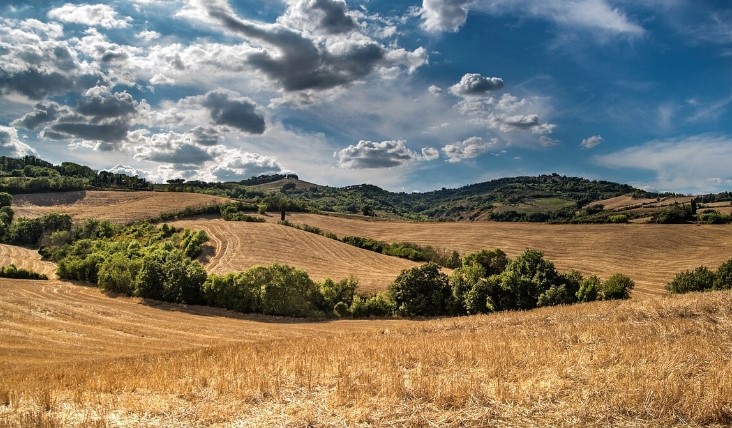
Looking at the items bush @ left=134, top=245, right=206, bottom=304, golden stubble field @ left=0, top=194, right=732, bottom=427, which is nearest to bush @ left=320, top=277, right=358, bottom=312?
bush @ left=134, top=245, right=206, bottom=304

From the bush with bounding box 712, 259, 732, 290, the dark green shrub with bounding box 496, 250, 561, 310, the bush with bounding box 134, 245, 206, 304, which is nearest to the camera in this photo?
the bush with bounding box 712, 259, 732, 290

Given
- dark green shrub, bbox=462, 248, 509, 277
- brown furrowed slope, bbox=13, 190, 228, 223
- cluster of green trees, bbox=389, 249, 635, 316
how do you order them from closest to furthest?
cluster of green trees, bbox=389, 249, 635, 316, dark green shrub, bbox=462, 248, 509, 277, brown furrowed slope, bbox=13, 190, 228, 223

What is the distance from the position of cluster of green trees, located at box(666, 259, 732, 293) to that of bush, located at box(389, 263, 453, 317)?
89.2ft

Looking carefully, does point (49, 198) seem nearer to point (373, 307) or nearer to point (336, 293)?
point (336, 293)

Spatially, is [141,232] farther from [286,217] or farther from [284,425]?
[284,425]

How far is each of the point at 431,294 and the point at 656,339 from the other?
1853 inches

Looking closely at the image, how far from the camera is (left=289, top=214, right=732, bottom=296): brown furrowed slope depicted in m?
83.9

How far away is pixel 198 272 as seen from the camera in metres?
64.5

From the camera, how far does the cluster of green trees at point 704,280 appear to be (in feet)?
156

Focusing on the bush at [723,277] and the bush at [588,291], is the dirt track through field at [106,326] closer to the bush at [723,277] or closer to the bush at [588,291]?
the bush at [588,291]

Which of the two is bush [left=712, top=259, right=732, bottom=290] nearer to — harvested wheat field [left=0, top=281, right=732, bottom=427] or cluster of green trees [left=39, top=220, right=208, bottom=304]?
harvested wheat field [left=0, top=281, right=732, bottom=427]

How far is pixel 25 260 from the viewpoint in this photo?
91.5 metres

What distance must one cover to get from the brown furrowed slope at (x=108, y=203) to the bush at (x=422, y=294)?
297 ft

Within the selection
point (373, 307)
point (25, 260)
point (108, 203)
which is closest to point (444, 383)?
point (373, 307)
